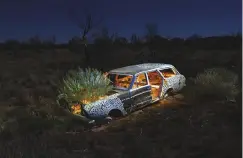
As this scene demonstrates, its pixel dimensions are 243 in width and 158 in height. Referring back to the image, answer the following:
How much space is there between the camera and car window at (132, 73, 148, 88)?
34.2ft

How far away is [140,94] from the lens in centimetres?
1020

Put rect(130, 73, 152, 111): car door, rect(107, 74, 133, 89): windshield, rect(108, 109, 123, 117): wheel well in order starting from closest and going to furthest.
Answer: rect(108, 109, 123, 117): wheel well
rect(130, 73, 152, 111): car door
rect(107, 74, 133, 89): windshield

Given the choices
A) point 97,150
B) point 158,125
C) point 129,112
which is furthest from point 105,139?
point 129,112

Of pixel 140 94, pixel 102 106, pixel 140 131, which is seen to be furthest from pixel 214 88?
pixel 140 131

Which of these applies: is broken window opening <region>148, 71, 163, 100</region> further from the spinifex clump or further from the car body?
the spinifex clump

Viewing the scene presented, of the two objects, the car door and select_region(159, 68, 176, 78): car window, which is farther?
select_region(159, 68, 176, 78): car window

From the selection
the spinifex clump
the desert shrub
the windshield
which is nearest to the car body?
the windshield

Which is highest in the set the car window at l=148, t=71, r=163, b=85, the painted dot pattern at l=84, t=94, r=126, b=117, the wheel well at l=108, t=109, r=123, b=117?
the car window at l=148, t=71, r=163, b=85

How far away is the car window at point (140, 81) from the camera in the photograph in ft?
34.2

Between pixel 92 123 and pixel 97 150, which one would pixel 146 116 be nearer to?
pixel 92 123

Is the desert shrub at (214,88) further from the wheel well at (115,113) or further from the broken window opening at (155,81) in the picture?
the wheel well at (115,113)

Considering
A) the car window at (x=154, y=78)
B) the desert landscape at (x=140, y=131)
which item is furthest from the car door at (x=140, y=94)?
the car window at (x=154, y=78)

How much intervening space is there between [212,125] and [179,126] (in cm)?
70

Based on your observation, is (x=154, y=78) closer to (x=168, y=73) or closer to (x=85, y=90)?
(x=168, y=73)
